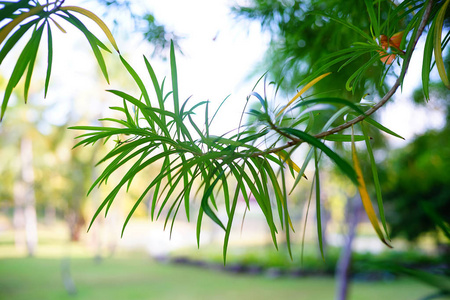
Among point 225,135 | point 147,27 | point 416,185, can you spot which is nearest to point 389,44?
point 225,135

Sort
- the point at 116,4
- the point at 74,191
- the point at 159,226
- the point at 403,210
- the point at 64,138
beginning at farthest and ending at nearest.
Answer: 1. the point at 159,226
2. the point at 64,138
3. the point at 74,191
4. the point at 403,210
5. the point at 116,4

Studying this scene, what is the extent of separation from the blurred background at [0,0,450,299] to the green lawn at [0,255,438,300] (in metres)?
0.03

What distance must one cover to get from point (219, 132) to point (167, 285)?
635 centimetres

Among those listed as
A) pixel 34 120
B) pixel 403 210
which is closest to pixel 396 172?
pixel 403 210

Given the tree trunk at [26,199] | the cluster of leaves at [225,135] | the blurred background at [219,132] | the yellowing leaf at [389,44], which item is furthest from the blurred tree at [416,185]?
the tree trunk at [26,199]

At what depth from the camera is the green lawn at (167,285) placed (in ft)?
18.3

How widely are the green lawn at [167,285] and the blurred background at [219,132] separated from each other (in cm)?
3

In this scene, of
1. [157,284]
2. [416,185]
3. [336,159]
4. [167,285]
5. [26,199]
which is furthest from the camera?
[26,199]

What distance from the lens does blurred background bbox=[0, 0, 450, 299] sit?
30.0 inches

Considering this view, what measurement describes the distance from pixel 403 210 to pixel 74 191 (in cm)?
575

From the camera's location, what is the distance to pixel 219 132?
19.3 inches

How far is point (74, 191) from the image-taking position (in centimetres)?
707

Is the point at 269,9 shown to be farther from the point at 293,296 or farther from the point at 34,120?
the point at 34,120

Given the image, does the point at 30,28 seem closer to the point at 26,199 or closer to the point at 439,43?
the point at 439,43
